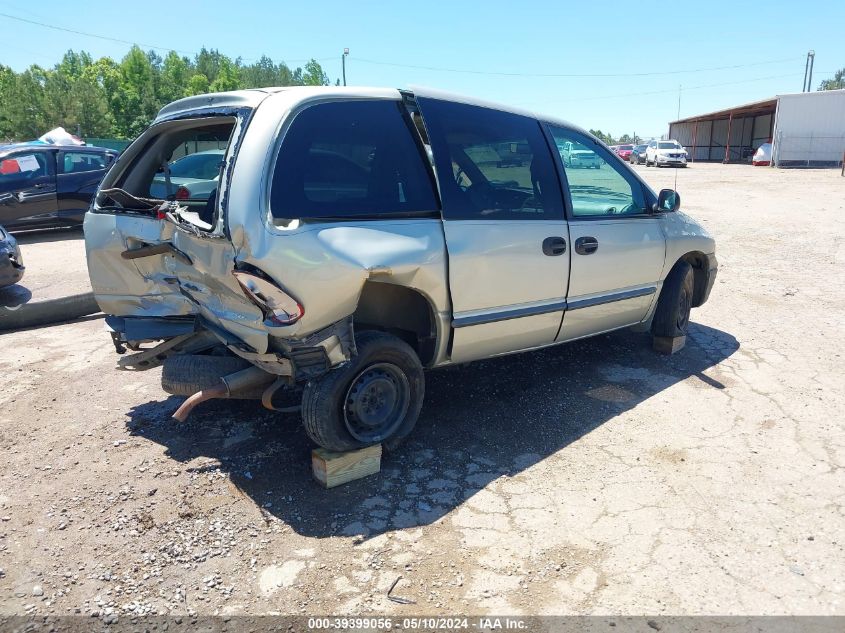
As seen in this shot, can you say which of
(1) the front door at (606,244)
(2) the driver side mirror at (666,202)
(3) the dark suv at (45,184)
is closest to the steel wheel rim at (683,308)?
(1) the front door at (606,244)

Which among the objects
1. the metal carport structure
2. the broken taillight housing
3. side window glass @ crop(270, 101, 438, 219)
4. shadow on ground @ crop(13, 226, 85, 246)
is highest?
the metal carport structure

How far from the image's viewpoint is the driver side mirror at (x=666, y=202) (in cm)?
477

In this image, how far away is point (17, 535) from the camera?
297 cm

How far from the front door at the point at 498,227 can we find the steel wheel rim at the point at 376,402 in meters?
0.41

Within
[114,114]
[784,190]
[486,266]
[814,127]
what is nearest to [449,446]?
[486,266]

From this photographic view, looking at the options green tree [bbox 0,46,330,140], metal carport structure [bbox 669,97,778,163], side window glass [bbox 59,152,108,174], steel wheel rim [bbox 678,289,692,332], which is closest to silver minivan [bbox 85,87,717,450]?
steel wheel rim [bbox 678,289,692,332]

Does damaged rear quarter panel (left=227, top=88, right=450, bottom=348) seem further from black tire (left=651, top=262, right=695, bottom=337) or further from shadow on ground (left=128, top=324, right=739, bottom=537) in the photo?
black tire (left=651, top=262, right=695, bottom=337)

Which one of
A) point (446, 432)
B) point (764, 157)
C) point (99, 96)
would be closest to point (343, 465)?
point (446, 432)

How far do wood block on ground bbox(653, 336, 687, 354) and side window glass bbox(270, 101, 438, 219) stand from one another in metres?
2.79

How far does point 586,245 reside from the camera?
412cm

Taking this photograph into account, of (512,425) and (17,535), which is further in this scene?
(512,425)

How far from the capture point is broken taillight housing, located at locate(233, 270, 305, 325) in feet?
9.33

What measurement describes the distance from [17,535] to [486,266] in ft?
9.06

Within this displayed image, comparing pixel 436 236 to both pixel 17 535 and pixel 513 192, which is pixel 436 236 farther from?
pixel 17 535
